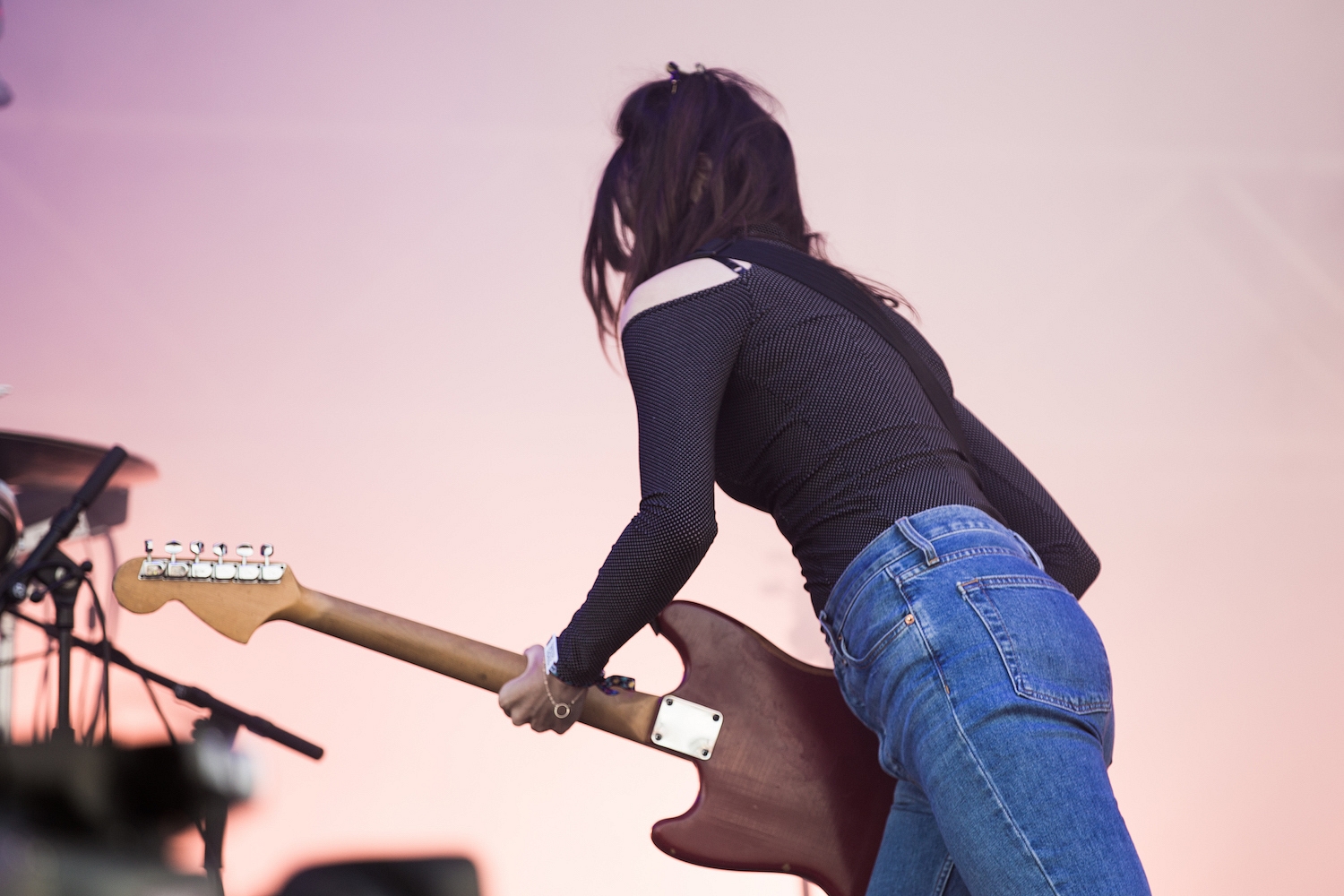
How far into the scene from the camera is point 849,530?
1.15 m

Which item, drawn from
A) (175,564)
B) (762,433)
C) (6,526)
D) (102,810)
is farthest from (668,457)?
(102,810)

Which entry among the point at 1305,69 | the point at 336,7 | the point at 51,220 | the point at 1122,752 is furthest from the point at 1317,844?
the point at 51,220

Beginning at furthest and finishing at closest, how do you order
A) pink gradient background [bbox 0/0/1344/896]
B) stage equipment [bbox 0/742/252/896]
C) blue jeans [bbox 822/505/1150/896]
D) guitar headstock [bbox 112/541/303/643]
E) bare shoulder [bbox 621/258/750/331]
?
1. pink gradient background [bbox 0/0/1344/896]
2. stage equipment [bbox 0/742/252/896]
3. guitar headstock [bbox 112/541/303/643]
4. bare shoulder [bbox 621/258/750/331]
5. blue jeans [bbox 822/505/1150/896]

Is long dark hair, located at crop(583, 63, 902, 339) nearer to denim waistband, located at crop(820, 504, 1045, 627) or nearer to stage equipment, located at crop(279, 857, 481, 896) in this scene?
denim waistband, located at crop(820, 504, 1045, 627)

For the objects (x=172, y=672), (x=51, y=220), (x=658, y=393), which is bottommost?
(x=172, y=672)

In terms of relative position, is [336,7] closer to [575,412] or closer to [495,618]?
[575,412]

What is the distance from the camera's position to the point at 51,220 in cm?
263

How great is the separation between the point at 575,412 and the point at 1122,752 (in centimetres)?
166

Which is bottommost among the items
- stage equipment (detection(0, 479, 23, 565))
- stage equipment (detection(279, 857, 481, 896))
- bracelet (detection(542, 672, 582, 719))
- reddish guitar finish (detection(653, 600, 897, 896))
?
stage equipment (detection(279, 857, 481, 896))

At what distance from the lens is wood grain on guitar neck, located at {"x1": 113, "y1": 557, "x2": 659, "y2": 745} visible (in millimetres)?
1488

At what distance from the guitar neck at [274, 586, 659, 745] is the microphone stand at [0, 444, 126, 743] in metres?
0.29

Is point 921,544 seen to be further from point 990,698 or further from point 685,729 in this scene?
point 685,729

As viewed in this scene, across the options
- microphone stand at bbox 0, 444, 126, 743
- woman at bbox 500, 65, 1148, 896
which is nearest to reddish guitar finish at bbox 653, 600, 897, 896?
woman at bbox 500, 65, 1148, 896

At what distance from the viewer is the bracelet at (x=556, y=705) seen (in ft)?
4.23
